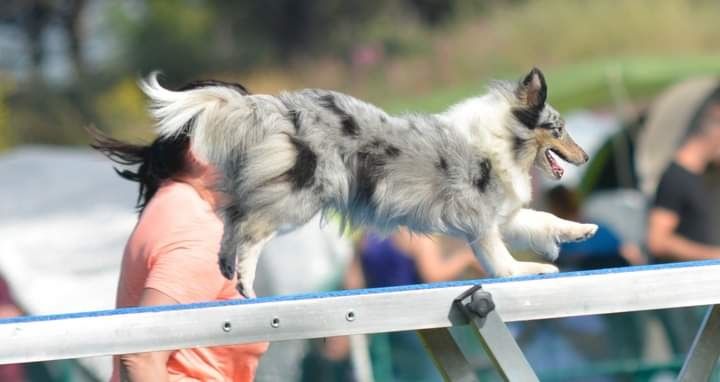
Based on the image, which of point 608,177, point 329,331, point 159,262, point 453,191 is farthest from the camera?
point 608,177

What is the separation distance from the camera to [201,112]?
381cm

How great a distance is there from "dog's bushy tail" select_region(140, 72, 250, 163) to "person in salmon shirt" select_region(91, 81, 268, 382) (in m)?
0.12

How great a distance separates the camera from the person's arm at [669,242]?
741 centimetres

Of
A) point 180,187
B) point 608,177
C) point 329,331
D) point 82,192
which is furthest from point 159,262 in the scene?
point 608,177

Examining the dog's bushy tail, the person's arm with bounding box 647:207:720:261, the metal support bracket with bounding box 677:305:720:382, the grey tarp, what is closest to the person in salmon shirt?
the dog's bushy tail

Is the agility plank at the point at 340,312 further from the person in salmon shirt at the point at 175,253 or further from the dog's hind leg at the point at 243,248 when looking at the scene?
the person in salmon shirt at the point at 175,253

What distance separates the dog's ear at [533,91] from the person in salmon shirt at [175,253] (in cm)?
79

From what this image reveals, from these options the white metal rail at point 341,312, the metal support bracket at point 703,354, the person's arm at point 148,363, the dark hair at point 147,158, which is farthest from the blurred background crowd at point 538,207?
the metal support bracket at point 703,354

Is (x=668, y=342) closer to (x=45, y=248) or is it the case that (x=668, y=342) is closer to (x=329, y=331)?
(x=45, y=248)

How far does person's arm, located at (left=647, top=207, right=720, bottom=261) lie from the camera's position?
7.41 meters

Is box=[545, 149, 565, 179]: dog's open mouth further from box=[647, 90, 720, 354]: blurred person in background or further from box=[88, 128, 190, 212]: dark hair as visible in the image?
box=[647, 90, 720, 354]: blurred person in background

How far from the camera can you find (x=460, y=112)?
3.93m

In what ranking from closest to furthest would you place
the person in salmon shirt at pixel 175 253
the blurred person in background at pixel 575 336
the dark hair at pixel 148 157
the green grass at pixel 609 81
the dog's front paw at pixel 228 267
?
the dog's front paw at pixel 228 267
the person in salmon shirt at pixel 175 253
the dark hair at pixel 148 157
the blurred person in background at pixel 575 336
the green grass at pixel 609 81

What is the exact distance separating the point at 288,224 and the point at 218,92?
422 millimetres
